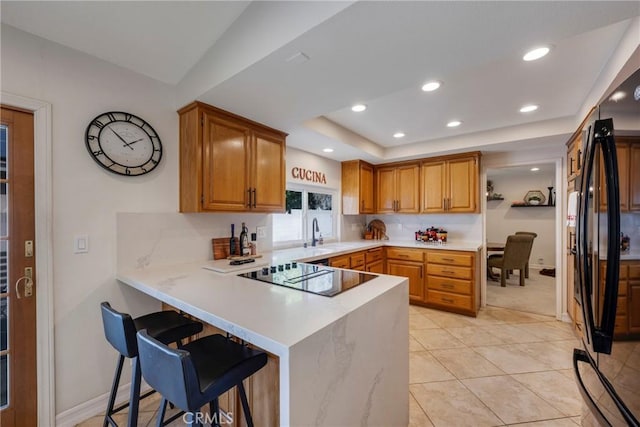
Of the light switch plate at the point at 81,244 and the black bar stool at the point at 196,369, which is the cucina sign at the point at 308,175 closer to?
the light switch plate at the point at 81,244

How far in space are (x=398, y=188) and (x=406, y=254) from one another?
1.10 m

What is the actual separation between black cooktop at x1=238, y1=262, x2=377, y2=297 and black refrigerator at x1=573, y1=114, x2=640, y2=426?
38.7 inches

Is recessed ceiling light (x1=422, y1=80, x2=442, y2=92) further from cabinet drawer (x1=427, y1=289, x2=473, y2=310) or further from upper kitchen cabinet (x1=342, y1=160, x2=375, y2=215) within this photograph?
cabinet drawer (x1=427, y1=289, x2=473, y2=310)

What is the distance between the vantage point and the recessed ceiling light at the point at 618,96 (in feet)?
2.70

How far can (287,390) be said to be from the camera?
86 cm

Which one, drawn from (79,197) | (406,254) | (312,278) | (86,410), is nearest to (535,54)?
(312,278)

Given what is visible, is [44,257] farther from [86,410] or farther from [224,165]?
[224,165]

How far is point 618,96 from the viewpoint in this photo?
33.3 inches

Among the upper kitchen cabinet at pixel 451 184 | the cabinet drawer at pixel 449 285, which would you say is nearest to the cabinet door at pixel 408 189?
the upper kitchen cabinet at pixel 451 184

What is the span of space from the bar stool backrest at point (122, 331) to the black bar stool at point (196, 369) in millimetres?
259

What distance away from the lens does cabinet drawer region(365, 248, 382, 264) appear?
147 inches

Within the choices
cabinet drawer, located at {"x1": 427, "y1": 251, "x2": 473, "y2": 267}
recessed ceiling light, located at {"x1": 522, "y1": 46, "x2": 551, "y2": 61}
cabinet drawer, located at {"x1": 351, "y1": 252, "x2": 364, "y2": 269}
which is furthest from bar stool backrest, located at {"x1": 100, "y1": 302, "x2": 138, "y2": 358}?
cabinet drawer, located at {"x1": 427, "y1": 251, "x2": 473, "y2": 267}

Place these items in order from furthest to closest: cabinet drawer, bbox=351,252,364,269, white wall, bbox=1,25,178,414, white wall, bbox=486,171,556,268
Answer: white wall, bbox=486,171,556,268
cabinet drawer, bbox=351,252,364,269
white wall, bbox=1,25,178,414

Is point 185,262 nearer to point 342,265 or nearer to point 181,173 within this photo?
point 181,173
